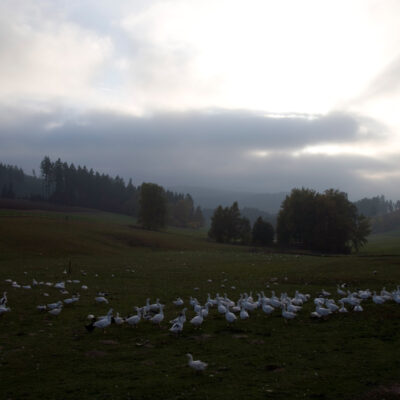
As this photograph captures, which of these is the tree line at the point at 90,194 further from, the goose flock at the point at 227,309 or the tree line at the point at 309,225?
the goose flock at the point at 227,309

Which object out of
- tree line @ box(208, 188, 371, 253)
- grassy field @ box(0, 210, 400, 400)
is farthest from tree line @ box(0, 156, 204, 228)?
grassy field @ box(0, 210, 400, 400)

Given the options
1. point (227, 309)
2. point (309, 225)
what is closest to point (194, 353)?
point (227, 309)

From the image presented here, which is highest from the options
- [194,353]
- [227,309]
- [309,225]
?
[309,225]

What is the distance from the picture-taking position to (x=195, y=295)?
24.8 meters

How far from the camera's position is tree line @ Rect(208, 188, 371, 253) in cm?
8344

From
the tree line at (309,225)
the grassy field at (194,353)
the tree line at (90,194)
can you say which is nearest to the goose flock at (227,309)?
the grassy field at (194,353)

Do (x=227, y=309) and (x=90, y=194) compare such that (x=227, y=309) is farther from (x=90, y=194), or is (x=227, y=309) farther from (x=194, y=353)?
(x=90, y=194)

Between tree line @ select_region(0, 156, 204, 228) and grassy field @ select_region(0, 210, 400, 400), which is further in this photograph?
tree line @ select_region(0, 156, 204, 228)

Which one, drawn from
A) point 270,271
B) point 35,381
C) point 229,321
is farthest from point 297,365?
point 270,271

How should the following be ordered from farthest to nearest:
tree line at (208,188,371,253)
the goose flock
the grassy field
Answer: tree line at (208,188,371,253)
the goose flock
the grassy field

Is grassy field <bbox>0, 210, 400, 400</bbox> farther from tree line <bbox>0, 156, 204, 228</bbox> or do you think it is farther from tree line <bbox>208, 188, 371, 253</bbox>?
tree line <bbox>0, 156, 204, 228</bbox>

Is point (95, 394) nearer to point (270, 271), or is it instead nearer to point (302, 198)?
point (270, 271)

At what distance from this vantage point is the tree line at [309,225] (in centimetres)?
8344

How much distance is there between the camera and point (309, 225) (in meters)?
88.4
